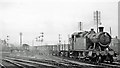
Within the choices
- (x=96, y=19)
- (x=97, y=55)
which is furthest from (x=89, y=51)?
(x=96, y=19)

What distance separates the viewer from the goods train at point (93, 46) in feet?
62.6

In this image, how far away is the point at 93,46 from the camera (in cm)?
2094

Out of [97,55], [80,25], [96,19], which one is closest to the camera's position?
[97,55]

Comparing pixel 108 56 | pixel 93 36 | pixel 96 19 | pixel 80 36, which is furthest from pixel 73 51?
pixel 96 19

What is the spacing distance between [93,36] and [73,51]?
400 cm

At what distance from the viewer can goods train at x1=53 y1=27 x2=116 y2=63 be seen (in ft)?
62.6

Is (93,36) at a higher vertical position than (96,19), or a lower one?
lower

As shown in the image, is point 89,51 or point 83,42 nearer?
point 89,51

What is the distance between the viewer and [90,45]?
21109mm

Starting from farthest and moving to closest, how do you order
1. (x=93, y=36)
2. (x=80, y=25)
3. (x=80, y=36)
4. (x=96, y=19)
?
(x=80, y=25) < (x=96, y=19) < (x=80, y=36) < (x=93, y=36)

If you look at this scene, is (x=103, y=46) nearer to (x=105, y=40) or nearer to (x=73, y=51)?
(x=105, y=40)

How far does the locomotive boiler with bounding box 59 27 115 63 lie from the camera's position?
1909 centimetres

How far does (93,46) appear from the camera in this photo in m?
20.9

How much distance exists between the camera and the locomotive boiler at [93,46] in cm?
1909
